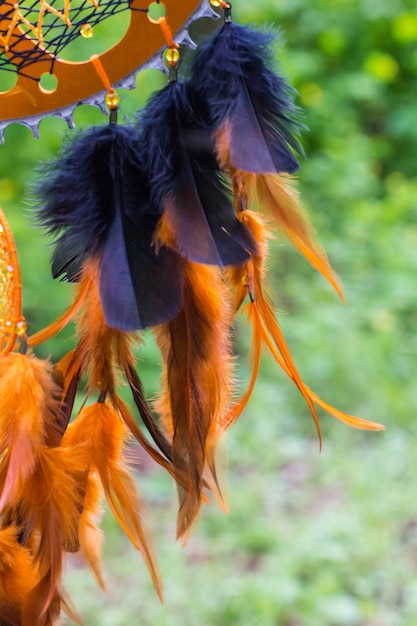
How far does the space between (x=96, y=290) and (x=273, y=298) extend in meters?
0.17

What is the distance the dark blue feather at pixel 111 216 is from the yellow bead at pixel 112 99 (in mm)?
18

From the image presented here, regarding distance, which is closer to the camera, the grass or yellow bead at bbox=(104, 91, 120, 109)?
yellow bead at bbox=(104, 91, 120, 109)

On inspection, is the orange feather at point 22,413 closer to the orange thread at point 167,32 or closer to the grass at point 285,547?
the orange thread at point 167,32

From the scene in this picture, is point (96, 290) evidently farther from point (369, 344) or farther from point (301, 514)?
point (369, 344)

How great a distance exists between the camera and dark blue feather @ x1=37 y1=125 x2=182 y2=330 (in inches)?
22.0

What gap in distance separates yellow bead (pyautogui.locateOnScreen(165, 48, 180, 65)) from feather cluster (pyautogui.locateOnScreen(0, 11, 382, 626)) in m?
0.02

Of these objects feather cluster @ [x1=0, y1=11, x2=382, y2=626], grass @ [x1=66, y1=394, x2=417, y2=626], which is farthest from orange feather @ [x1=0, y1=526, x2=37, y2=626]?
grass @ [x1=66, y1=394, x2=417, y2=626]

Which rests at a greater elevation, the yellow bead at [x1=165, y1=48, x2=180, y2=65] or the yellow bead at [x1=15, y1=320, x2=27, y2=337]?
the yellow bead at [x1=165, y1=48, x2=180, y2=65]

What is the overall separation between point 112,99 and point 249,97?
0.11m

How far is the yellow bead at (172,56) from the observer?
0.58m

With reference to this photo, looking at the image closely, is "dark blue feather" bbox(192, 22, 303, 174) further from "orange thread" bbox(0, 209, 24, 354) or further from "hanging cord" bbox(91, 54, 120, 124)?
"orange thread" bbox(0, 209, 24, 354)

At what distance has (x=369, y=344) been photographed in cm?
218

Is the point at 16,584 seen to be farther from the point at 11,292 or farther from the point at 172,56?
the point at 172,56

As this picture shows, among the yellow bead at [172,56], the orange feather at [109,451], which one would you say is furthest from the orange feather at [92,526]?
the yellow bead at [172,56]
